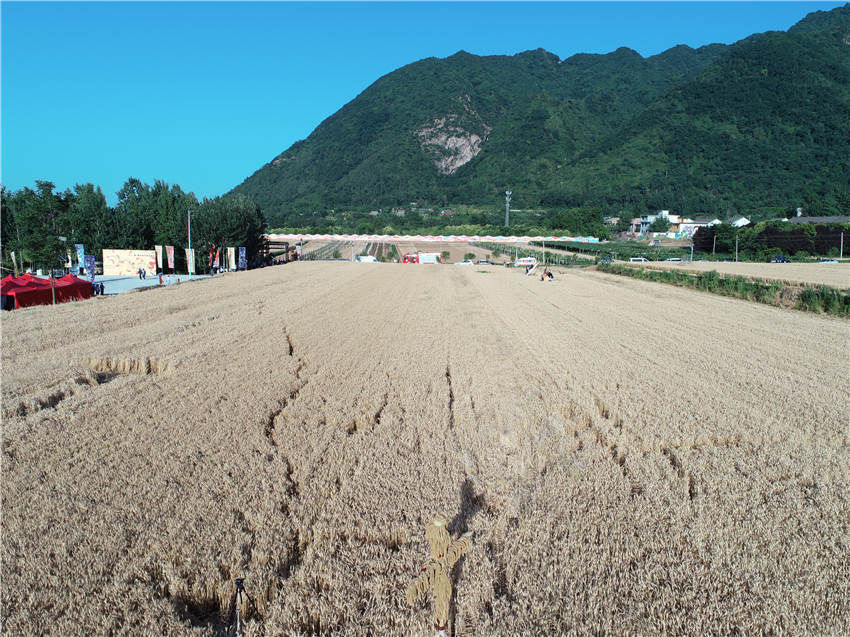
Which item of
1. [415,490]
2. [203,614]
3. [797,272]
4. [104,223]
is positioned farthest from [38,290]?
[797,272]

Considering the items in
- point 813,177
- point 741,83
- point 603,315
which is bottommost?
point 603,315

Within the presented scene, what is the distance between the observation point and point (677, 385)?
1080 centimetres

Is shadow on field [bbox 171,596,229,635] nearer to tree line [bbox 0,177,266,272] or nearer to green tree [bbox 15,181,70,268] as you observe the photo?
tree line [bbox 0,177,266,272]

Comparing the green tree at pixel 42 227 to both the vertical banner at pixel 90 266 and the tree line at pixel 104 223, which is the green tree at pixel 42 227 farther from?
the vertical banner at pixel 90 266

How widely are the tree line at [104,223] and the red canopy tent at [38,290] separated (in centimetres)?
2291

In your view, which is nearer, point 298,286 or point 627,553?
point 627,553

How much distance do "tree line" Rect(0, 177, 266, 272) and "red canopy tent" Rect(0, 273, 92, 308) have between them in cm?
2291

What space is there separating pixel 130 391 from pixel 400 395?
4.60 metres

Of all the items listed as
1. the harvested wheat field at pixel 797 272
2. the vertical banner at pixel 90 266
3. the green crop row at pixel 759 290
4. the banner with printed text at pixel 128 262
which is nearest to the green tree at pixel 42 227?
the banner with printed text at pixel 128 262

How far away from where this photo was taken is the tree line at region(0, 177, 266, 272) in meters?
50.2

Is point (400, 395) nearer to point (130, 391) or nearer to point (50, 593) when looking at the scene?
point (130, 391)

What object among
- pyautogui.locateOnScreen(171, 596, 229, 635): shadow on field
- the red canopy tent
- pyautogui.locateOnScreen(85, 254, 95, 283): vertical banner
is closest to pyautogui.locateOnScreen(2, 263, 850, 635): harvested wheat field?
pyautogui.locateOnScreen(171, 596, 229, 635): shadow on field

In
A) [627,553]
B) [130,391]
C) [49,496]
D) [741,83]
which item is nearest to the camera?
[627,553]

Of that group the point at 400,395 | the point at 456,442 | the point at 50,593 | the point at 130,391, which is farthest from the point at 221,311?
the point at 50,593
